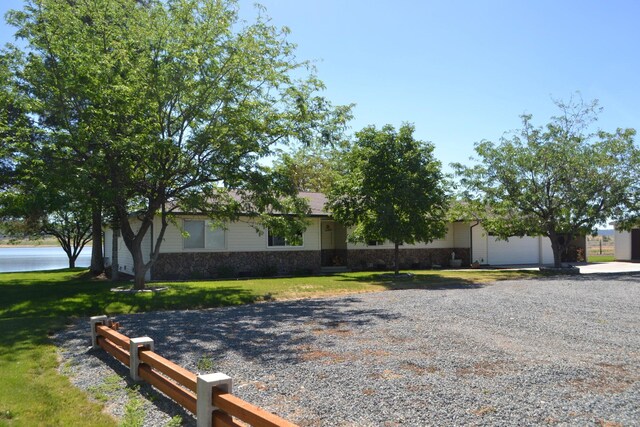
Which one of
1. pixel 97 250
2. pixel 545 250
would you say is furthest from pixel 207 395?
pixel 545 250

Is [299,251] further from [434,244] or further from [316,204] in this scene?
[434,244]

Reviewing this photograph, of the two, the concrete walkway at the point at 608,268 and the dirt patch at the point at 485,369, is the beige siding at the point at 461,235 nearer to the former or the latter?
the concrete walkway at the point at 608,268

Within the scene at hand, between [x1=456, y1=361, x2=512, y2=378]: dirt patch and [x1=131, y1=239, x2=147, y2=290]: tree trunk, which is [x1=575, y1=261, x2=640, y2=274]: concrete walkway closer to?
[x1=131, y1=239, x2=147, y2=290]: tree trunk

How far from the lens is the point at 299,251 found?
23156mm

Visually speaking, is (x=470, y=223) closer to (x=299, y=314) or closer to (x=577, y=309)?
(x=577, y=309)

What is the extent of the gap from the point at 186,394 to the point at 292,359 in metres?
2.21

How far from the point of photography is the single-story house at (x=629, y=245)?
32094mm

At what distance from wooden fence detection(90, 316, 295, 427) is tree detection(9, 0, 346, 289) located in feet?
24.7

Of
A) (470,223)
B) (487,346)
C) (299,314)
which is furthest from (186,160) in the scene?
(470,223)

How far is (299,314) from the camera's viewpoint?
11.7 m

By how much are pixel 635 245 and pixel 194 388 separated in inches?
1330

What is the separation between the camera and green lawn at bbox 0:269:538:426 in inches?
218

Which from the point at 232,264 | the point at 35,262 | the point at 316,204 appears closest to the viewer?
the point at 232,264

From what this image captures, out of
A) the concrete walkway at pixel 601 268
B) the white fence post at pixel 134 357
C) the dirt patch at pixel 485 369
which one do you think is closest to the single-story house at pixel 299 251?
the concrete walkway at pixel 601 268
